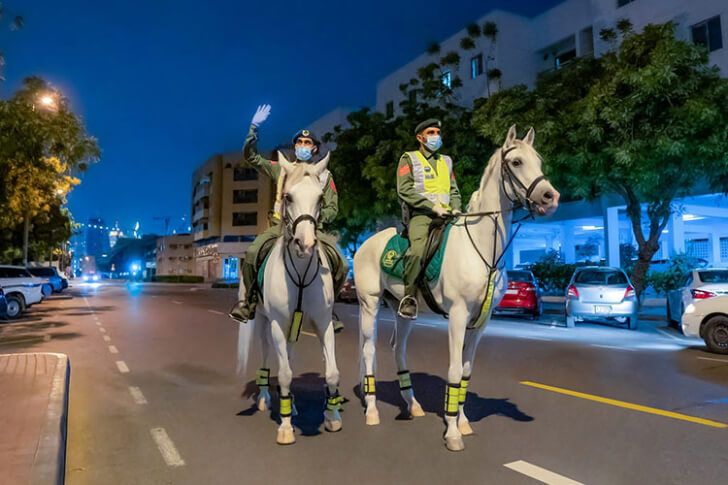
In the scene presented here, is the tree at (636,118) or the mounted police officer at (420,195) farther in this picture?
the tree at (636,118)

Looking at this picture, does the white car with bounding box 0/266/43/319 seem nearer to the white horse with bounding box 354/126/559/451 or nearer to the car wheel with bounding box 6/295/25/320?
the car wheel with bounding box 6/295/25/320

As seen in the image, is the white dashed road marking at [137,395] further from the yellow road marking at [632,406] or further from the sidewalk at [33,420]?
the yellow road marking at [632,406]

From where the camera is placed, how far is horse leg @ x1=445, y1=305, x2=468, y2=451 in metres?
4.88

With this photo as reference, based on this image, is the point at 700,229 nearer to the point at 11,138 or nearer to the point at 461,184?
the point at 461,184

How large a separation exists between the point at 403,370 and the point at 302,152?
2.70 metres

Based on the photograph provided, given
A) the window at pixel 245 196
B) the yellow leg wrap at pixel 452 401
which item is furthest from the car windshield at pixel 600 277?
the window at pixel 245 196

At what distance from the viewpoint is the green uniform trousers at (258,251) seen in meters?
5.62

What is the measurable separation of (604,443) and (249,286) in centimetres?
390

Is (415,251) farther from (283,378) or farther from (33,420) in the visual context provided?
(33,420)

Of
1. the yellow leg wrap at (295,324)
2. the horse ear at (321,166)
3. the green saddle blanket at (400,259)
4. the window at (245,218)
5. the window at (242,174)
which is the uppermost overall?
the window at (242,174)

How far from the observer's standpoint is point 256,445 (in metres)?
5.01

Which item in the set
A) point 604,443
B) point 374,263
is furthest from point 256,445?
point 604,443

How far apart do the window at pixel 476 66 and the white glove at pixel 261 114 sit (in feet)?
Answer: 101

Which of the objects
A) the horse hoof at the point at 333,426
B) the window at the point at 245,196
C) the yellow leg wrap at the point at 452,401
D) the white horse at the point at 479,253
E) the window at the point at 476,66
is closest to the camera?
the white horse at the point at 479,253
